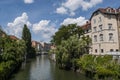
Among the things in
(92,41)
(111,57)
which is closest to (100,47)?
(92,41)

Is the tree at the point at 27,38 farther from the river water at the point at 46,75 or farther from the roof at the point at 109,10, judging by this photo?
the roof at the point at 109,10

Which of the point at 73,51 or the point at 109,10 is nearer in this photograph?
the point at 73,51

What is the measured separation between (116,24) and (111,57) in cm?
1918

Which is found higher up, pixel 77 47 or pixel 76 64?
pixel 77 47

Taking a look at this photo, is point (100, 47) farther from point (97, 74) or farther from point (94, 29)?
point (97, 74)

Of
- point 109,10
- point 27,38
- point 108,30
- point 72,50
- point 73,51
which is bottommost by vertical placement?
point 73,51

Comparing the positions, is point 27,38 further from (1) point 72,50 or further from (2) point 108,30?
(2) point 108,30

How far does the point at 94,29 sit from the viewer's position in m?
62.7

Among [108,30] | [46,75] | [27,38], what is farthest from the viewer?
[27,38]

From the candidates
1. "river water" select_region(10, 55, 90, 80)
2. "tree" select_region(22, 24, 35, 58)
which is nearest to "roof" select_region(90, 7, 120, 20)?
"river water" select_region(10, 55, 90, 80)

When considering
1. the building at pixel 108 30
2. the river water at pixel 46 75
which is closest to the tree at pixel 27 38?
the river water at pixel 46 75

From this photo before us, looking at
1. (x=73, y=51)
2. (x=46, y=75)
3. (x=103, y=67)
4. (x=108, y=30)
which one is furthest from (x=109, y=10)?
(x=46, y=75)

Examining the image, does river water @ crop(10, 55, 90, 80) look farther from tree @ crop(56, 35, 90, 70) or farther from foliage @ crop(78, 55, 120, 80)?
tree @ crop(56, 35, 90, 70)

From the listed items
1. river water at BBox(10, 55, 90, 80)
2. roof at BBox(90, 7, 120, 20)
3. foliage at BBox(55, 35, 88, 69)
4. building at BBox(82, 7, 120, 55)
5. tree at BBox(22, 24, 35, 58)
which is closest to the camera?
river water at BBox(10, 55, 90, 80)
